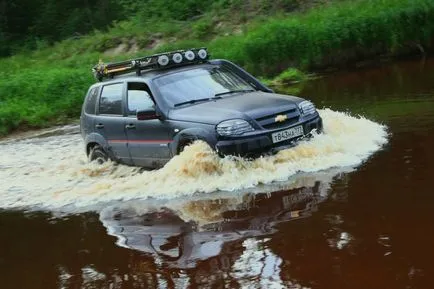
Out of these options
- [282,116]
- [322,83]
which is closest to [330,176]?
[282,116]

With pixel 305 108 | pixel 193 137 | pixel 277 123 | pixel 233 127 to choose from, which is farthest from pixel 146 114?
pixel 305 108

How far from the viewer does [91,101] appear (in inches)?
415

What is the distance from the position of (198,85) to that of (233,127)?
4.99 ft

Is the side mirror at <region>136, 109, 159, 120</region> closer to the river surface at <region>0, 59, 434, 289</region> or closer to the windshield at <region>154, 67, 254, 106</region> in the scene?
the windshield at <region>154, 67, 254, 106</region>

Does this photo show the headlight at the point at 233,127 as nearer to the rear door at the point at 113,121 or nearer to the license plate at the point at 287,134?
the license plate at the point at 287,134

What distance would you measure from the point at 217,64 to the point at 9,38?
3866cm

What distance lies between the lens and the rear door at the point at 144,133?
8656mm

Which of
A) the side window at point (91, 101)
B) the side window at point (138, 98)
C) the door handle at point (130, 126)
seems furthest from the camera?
the side window at point (91, 101)

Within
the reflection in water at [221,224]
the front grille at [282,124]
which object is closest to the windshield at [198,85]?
the front grille at [282,124]

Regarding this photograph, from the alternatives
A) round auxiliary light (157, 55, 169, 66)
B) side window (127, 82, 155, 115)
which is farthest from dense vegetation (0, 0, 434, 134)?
round auxiliary light (157, 55, 169, 66)

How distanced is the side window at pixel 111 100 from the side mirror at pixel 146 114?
99 cm

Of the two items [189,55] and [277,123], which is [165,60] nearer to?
[189,55]

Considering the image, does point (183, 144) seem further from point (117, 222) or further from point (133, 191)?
point (117, 222)

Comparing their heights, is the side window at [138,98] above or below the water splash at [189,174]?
above
